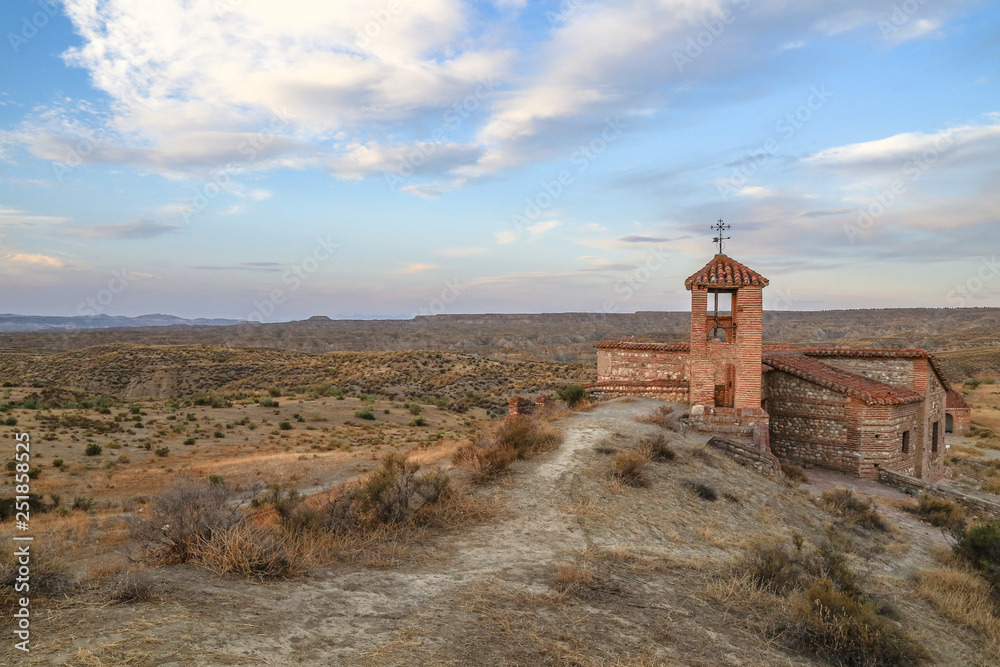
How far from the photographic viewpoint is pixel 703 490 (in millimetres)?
11062

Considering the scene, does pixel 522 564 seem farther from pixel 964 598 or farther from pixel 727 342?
pixel 727 342

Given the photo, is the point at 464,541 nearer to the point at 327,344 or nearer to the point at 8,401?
the point at 8,401

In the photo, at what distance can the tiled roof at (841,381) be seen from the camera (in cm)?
1728

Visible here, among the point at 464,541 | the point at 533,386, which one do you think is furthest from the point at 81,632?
the point at 533,386

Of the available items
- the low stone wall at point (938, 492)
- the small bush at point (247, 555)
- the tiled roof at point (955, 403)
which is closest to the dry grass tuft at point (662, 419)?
the low stone wall at point (938, 492)

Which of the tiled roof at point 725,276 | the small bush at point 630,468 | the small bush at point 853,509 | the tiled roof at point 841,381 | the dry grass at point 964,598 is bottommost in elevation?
the small bush at point 853,509

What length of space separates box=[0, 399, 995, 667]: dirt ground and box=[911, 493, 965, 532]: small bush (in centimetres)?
443

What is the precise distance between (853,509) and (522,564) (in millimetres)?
9690

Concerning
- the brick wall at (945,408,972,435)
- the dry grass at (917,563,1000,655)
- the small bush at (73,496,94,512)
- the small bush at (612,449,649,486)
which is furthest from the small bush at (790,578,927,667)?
the brick wall at (945,408,972,435)

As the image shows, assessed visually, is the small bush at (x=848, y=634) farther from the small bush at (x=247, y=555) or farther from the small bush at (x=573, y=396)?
the small bush at (x=573, y=396)

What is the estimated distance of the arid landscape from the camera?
195 inches

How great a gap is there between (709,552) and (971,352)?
8079cm

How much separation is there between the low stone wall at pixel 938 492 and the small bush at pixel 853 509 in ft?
12.6

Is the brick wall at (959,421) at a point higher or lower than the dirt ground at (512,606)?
lower
